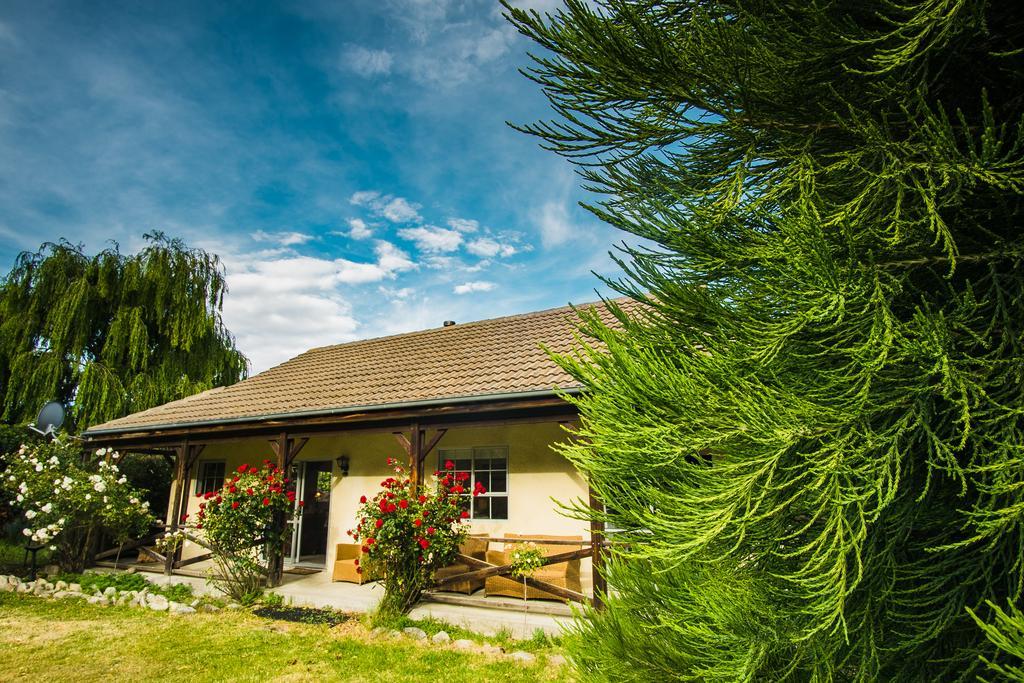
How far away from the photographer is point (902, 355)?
163 centimetres

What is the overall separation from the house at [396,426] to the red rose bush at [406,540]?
3.27 feet

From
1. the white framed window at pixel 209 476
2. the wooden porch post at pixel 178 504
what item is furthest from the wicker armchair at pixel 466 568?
the white framed window at pixel 209 476

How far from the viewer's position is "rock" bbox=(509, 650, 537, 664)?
5.45 metres

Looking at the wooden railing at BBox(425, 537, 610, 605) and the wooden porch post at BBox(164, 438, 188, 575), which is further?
the wooden porch post at BBox(164, 438, 188, 575)

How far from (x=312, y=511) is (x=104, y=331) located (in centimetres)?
966

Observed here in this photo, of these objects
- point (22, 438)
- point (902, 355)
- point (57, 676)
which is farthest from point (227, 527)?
point (22, 438)

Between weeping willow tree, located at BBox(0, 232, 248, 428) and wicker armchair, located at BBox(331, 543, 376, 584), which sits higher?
weeping willow tree, located at BBox(0, 232, 248, 428)

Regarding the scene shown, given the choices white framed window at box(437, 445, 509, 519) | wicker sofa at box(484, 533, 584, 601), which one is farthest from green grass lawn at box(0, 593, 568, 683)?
white framed window at box(437, 445, 509, 519)

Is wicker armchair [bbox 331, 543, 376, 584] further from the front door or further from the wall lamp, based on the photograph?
the front door

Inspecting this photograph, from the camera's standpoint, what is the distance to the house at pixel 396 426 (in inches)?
328

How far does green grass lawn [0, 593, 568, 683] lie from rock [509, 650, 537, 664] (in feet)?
0.37

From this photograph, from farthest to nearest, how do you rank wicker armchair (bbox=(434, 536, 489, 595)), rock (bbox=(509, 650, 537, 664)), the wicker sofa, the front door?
the front door → wicker armchair (bbox=(434, 536, 489, 595)) → the wicker sofa → rock (bbox=(509, 650, 537, 664))

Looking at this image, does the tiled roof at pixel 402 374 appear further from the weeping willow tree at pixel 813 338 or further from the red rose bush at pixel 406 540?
the weeping willow tree at pixel 813 338

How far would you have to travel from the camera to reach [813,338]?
6.73 ft
